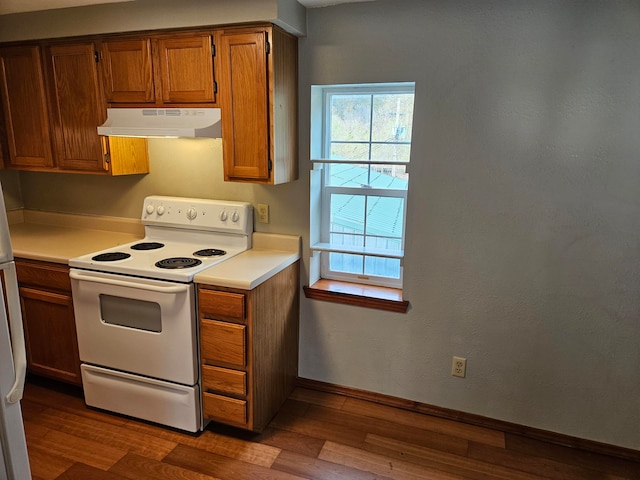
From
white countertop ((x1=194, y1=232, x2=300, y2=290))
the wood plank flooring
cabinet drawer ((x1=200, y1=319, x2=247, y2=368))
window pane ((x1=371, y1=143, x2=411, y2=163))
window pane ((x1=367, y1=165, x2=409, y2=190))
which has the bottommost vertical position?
the wood plank flooring

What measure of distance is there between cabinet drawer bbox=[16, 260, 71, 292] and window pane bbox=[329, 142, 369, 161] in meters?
1.64

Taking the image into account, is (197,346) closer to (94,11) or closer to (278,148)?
(278,148)

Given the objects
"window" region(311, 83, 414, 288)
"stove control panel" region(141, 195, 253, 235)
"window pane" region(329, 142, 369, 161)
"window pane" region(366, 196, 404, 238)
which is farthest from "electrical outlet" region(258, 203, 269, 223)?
"window pane" region(366, 196, 404, 238)

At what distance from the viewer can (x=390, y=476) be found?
6.97 ft

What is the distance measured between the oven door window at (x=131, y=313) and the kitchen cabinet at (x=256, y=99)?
0.78 metres

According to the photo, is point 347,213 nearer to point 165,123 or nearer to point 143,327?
point 165,123

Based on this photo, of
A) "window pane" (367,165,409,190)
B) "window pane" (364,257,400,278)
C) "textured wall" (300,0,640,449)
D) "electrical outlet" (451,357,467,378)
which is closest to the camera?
"textured wall" (300,0,640,449)

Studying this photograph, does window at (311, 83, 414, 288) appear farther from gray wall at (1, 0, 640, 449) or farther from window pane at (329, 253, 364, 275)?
gray wall at (1, 0, 640, 449)

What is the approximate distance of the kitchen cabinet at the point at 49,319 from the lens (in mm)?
2553

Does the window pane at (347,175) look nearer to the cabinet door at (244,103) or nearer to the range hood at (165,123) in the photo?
the cabinet door at (244,103)

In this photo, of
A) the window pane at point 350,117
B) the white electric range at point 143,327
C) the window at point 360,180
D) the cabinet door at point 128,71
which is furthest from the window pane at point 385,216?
the cabinet door at point 128,71

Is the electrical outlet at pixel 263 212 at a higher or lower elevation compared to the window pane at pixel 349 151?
lower

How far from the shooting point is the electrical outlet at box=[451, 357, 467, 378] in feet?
8.16

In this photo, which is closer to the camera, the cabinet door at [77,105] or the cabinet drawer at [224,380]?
the cabinet drawer at [224,380]
